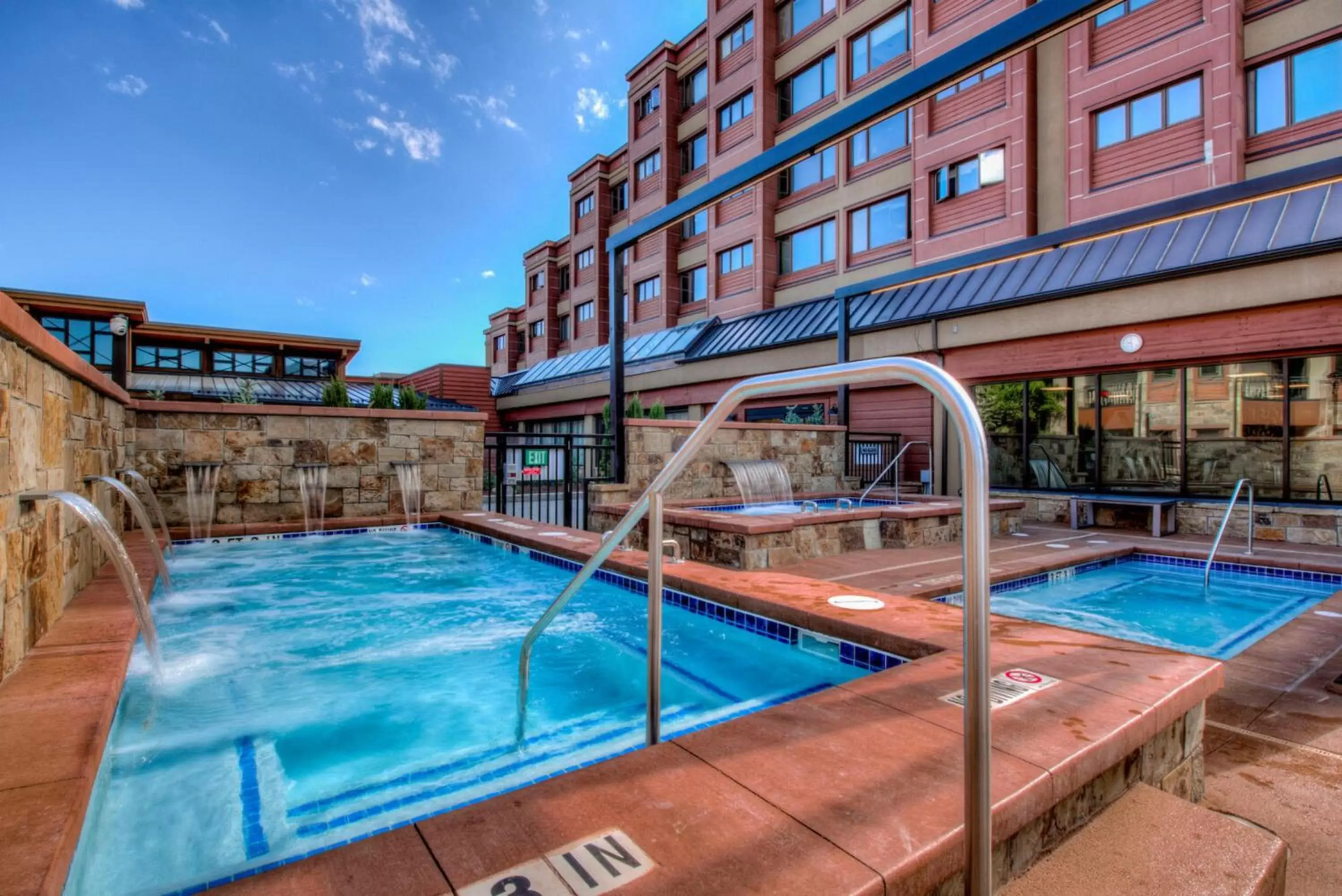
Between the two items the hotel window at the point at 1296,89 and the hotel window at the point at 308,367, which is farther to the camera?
the hotel window at the point at 308,367

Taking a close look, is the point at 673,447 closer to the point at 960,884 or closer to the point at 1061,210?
the point at 960,884

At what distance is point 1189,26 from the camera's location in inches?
340

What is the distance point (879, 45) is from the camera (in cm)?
1318

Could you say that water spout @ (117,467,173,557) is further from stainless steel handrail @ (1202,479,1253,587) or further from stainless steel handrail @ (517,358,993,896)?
stainless steel handrail @ (1202,479,1253,587)

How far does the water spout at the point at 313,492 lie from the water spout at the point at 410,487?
2.32 ft

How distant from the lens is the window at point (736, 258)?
1602 centimetres

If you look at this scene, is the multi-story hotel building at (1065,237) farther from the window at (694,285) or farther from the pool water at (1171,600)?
the pool water at (1171,600)

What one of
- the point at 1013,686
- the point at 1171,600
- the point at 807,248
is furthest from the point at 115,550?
the point at 807,248

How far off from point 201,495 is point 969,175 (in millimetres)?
12386

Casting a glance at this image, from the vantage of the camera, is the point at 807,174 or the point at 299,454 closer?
the point at 299,454

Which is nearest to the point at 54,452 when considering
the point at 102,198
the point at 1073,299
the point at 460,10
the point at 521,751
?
the point at 521,751

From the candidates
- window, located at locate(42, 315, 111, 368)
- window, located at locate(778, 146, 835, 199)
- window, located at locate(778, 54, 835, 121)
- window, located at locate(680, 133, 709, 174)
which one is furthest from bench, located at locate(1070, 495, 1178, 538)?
window, located at locate(42, 315, 111, 368)

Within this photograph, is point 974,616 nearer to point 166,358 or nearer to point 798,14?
point 798,14

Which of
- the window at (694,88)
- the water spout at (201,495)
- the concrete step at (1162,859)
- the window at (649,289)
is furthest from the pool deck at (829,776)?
the window at (694,88)
